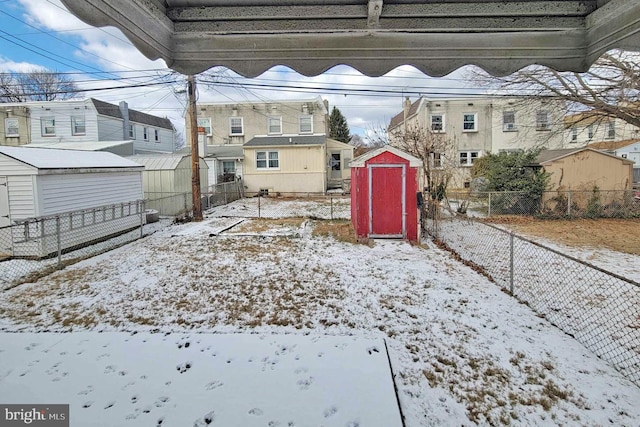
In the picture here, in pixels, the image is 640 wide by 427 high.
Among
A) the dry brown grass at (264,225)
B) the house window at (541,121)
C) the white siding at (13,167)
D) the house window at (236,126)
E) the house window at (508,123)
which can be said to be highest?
the house window at (236,126)

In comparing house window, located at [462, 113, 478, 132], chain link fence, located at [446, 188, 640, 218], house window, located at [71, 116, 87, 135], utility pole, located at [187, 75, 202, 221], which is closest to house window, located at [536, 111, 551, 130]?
chain link fence, located at [446, 188, 640, 218]

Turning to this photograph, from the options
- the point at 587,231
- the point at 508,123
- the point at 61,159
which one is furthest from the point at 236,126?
the point at 587,231

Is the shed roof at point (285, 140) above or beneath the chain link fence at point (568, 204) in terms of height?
above

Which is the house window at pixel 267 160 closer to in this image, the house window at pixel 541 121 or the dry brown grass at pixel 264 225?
the dry brown grass at pixel 264 225

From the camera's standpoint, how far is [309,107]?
2527cm

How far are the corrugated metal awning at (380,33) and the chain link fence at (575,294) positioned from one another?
2630mm

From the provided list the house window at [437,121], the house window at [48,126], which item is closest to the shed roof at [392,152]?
the house window at [437,121]

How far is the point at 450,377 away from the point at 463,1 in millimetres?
3214

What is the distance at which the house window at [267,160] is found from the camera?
22.4m

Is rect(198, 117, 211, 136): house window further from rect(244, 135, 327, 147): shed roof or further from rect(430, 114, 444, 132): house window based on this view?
rect(430, 114, 444, 132): house window

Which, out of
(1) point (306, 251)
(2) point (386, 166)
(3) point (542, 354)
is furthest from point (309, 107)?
(3) point (542, 354)

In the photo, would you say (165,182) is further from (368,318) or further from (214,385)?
(214,385)

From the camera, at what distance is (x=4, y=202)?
8516 mm

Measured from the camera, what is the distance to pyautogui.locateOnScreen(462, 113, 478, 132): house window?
23250 mm
